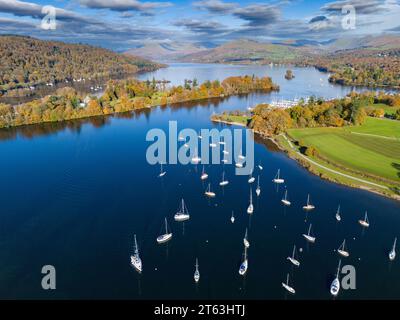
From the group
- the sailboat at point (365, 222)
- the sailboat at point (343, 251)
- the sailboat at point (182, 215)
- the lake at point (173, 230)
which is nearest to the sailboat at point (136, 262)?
the lake at point (173, 230)

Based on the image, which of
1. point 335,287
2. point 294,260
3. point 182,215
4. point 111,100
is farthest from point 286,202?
point 111,100

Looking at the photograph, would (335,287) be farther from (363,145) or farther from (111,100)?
(111,100)

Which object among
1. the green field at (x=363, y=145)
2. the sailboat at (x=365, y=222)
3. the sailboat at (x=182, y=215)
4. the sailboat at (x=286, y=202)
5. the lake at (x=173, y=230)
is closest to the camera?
the lake at (x=173, y=230)

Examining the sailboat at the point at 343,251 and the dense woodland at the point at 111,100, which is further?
the dense woodland at the point at 111,100

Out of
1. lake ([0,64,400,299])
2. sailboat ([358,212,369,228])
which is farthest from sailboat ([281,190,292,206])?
sailboat ([358,212,369,228])

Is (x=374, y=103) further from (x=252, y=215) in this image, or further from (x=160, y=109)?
(x=252, y=215)

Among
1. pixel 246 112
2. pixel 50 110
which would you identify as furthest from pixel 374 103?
pixel 50 110

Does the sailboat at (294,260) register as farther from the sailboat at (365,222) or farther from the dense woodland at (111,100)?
the dense woodland at (111,100)
